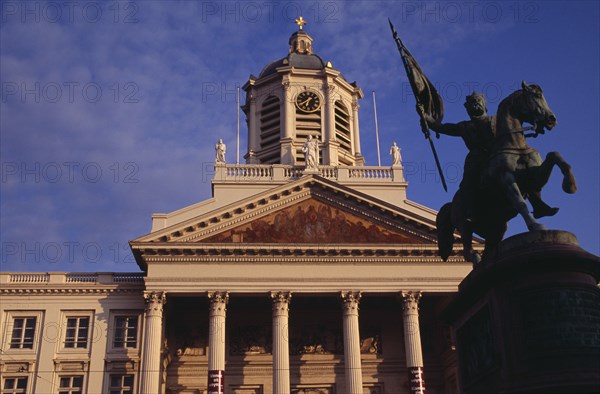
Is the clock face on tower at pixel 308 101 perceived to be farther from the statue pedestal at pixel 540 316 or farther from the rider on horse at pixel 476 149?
the statue pedestal at pixel 540 316

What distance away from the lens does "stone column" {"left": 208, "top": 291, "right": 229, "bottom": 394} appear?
3672cm

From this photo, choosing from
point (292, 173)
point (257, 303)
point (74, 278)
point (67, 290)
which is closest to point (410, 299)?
point (257, 303)

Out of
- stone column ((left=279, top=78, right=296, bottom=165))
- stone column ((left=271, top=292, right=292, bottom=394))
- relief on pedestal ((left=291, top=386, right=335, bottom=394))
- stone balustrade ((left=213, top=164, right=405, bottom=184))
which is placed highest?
stone column ((left=279, top=78, right=296, bottom=165))

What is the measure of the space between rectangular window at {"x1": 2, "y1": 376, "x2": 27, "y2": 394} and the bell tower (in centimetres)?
2489

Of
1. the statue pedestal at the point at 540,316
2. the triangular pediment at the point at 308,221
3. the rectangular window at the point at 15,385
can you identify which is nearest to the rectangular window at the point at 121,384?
the rectangular window at the point at 15,385

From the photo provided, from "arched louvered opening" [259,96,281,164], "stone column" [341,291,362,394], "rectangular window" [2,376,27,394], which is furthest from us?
"arched louvered opening" [259,96,281,164]

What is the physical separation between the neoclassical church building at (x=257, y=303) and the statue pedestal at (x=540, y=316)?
29.9 meters

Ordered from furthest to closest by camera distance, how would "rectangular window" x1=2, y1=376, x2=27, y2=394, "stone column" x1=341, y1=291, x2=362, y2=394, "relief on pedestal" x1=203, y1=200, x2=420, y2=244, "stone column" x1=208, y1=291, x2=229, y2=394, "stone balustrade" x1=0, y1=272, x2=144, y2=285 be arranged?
1. "stone balustrade" x1=0, y1=272, x2=144, y2=285
2. "relief on pedestal" x1=203, y1=200, x2=420, y2=244
3. "rectangular window" x1=2, y1=376, x2=27, y2=394
4. "stone column" x1=341, y1=291, x2=362, y2=394
5. "stone column" x1=208, y1=291, x2=229, y2=394

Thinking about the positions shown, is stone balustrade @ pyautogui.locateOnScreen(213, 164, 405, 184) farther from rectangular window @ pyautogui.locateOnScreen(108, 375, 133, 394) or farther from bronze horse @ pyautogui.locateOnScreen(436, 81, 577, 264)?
bronze horse @ pyautogui.locateOnScreen(436, 81, 577, 264)

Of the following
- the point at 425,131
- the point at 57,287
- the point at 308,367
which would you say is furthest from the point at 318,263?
the point at 425,131

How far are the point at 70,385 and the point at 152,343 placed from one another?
5827mm

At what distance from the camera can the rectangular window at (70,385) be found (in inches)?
1540

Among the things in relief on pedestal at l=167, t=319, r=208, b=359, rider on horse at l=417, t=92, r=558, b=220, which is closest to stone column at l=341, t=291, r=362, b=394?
relief on pedestal at l=167, t=319, r=208, b=359

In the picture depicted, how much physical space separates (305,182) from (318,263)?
17.2 ft
